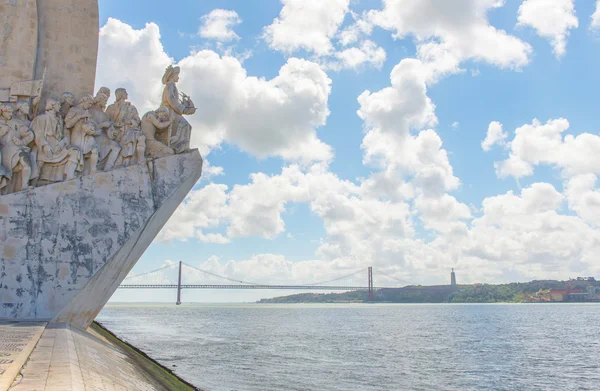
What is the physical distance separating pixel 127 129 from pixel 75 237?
1.68 m

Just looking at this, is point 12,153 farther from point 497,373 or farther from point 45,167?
point 497,373

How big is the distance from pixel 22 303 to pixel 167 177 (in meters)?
2.25

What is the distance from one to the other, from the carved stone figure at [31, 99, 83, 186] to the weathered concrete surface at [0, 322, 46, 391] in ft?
6.36

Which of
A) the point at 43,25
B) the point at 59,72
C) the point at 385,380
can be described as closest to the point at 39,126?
the point at 59,72

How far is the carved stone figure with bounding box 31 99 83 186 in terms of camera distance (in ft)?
23.9

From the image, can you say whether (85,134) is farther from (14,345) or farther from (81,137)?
(14,345)

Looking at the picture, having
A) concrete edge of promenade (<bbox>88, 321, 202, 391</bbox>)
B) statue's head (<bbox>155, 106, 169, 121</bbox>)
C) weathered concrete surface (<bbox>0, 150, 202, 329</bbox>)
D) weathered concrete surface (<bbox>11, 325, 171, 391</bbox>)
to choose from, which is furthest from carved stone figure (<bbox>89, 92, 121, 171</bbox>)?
weathered concrete surface (<bbox>11, 325, 171, 391</bbox>)

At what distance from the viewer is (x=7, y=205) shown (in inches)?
271

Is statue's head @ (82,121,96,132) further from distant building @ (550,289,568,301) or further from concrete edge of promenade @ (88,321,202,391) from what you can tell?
distant building @ (550,289,568,301)

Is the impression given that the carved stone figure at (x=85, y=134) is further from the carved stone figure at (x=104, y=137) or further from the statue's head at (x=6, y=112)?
the statue's head at (x=6, y=112)

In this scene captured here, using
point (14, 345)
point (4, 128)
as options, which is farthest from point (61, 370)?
point (4, 128)

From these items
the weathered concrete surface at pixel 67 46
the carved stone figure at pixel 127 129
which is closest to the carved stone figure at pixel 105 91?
the carved stone figure at pixel 127 129

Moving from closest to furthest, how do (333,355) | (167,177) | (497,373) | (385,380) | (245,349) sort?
1. (167,177)
2. (385,380)
3. (497,373)
4. (333,355)
5. (245,349)

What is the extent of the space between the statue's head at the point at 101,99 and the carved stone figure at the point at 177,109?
2.65 ft
